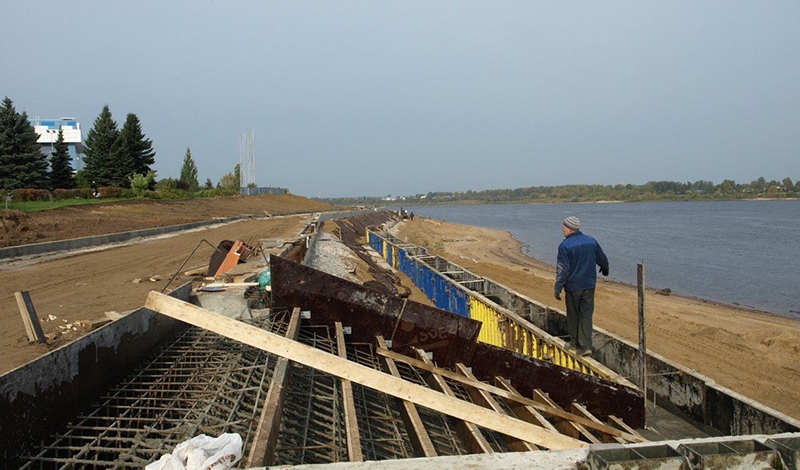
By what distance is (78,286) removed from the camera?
10.5 meters

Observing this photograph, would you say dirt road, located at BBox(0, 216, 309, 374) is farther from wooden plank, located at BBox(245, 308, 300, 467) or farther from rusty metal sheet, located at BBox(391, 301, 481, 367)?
rusty metal sheet, located at BBox(391, 301, 481, 367)

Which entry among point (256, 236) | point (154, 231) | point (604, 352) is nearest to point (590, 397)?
point (604, 352)

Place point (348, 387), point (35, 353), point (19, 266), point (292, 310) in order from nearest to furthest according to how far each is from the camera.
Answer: point (348, 387)
point (35, 353)
point (292, 310)
point (19, 266)

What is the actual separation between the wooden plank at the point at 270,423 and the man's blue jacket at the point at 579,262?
3788 mm

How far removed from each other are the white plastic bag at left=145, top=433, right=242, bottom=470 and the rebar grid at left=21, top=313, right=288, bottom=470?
996mm

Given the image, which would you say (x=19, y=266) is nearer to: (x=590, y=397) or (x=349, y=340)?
(x=349, y=340)

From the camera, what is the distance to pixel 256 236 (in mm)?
23312

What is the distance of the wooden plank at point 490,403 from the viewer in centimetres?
428

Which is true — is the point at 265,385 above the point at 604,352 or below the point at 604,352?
above

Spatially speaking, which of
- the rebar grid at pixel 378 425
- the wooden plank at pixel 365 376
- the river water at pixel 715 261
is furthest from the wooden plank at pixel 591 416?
the river water at pixel 715 261

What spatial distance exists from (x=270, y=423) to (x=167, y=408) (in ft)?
4.87

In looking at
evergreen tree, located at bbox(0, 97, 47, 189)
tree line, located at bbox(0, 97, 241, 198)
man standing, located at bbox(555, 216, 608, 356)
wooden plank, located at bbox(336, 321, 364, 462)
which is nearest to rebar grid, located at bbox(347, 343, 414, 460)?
wooden plank, located at bbox(336, 321, 364, 462)


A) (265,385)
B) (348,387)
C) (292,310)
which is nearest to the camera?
(348,387)

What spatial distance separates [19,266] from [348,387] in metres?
12.8
